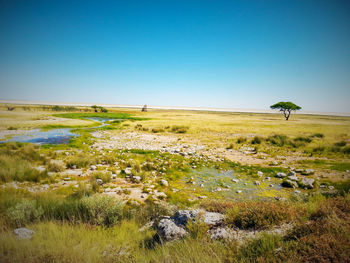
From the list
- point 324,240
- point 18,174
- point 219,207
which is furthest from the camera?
point 18,174

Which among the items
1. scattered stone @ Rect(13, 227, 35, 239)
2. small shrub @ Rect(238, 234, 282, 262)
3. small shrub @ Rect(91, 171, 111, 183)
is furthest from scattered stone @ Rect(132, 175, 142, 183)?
small shrub @ Rect(238, 234, 282, 262)

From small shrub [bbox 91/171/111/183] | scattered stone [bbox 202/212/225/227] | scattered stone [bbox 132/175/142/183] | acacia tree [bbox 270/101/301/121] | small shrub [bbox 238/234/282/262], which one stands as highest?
acacia tree [bbox 270/101/301/121]

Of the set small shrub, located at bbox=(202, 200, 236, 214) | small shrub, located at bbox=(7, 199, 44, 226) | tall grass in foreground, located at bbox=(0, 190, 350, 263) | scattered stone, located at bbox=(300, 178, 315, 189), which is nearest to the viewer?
tall grass in foreground, located at bbox=(0, 190, 350, 263)

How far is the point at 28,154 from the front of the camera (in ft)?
39.1

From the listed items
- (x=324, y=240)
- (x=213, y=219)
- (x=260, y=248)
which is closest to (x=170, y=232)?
(x=213, y=219)

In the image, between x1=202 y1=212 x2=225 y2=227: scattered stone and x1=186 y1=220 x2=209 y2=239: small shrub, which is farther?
x1=202 y1=212 x2=225 y2=227: scattered stone

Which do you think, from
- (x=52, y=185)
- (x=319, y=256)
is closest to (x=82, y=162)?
(x=52, y=185)

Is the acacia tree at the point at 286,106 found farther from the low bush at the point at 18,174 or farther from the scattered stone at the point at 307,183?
the low bush at the point at 18,174

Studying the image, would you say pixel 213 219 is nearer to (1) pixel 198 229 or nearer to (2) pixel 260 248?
(1) pixel 198 229

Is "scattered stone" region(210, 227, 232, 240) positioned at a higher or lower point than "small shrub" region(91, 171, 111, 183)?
higher

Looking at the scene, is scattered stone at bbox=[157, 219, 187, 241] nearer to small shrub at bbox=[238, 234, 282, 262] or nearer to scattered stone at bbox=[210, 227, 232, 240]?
scattered stone at bbox=[210, 227, 232, 240]

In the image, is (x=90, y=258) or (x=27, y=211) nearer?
(x=90, y=258)

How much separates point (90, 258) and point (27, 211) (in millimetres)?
2954

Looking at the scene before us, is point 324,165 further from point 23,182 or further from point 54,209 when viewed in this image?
point 23,182
